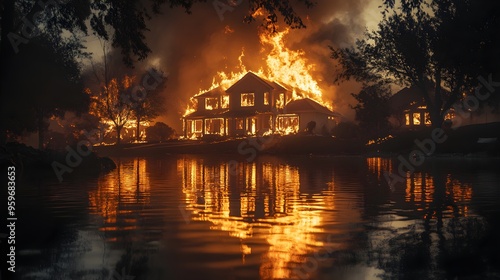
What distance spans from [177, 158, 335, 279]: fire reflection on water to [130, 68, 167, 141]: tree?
65386 mm

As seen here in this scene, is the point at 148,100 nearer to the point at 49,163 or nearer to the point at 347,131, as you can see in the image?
the point at 347,131

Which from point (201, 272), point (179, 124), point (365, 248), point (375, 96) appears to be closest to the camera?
point (201, 272)

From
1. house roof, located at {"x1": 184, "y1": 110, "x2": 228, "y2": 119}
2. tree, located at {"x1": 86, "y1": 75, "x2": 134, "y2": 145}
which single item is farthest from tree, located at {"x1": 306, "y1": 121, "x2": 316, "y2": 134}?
tree, located at {"x1": 86, "y1": 75, "x2": 134, "y2": 145}

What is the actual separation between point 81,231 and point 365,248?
4.34 m

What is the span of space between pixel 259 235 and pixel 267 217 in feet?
7.74

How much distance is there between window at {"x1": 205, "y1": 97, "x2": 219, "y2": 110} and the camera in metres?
88.6

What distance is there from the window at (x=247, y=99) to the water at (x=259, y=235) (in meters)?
65.7

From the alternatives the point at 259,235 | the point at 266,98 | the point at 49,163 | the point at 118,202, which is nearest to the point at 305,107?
the point at 266,98

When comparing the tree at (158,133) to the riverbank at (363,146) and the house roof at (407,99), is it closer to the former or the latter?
the riverbank at (363,146)

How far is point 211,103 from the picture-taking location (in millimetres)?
89375

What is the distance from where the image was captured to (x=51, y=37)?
172 ft

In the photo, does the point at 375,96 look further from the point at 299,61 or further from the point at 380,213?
the point at 380,213

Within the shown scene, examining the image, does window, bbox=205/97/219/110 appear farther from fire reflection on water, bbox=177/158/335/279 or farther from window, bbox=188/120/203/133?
fire reflection on water, bbox=177/158/335/279

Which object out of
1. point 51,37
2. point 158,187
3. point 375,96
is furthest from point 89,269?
point 375,96
